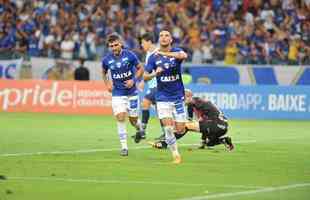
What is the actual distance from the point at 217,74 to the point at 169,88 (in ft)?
62.7

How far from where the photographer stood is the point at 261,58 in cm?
3609

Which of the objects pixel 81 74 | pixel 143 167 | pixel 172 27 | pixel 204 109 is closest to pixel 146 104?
pixel 204 109

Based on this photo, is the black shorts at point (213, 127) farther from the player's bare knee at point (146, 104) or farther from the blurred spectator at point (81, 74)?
the blurred spectator at point (81, 74)

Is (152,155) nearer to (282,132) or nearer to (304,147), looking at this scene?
(304,147)

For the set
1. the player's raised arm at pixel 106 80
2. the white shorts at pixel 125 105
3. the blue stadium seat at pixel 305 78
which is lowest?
the blue stadium seat at pixel 305 78

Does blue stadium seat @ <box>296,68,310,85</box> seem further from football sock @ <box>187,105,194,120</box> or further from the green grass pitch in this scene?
football sock @ <box>187,105,194,120</box>

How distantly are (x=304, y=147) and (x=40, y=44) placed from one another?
19.4 metres

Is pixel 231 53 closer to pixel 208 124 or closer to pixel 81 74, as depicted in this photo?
pixel 81 74

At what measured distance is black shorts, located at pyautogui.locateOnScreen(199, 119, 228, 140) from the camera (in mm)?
20203

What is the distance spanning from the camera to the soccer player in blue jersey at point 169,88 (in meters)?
17.2

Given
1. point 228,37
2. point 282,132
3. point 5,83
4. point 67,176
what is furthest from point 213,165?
point 228,37

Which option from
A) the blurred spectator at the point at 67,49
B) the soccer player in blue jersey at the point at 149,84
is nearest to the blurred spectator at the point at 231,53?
the blurred spectator at the point at 67,49

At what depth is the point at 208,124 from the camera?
796 inches

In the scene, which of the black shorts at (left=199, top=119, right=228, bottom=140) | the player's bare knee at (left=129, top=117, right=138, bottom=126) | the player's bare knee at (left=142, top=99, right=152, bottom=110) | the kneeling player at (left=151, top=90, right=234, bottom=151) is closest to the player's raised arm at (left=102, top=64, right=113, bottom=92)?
the player's bare knee at (left=129, top=117, right=138, bottom=126)
